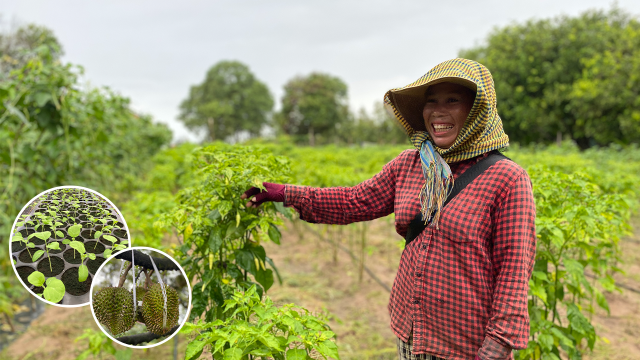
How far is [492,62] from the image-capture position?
2323 cm

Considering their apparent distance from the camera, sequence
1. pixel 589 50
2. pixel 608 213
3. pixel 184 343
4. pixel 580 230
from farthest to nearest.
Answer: pixel 589 50, pixel 184 343, pixel 608 213, pixel 580 230

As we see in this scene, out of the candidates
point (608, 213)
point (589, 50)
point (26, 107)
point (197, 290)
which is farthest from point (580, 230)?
point (589, 50)

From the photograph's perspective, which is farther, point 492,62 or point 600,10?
point 492,62

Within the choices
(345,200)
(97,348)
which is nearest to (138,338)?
(345,200)

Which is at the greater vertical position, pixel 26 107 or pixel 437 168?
pixel 26 107

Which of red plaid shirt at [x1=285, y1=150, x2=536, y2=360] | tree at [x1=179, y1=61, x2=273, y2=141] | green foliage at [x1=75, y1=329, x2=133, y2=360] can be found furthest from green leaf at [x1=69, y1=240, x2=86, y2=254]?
tree at [x1=179, y1=61, x2=273, y2=141]

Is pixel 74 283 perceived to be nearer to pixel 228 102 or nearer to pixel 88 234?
pixel 88 234

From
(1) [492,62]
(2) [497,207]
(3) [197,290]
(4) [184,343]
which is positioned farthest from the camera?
(1) [492,62]

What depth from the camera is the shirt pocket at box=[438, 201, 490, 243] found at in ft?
4.58

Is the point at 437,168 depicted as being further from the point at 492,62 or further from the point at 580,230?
the point at 492,62

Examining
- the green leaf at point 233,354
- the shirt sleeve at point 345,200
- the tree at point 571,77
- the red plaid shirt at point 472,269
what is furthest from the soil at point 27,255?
the tree at point 571,77

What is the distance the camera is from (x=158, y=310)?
115cm

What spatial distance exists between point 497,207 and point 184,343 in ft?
9.87

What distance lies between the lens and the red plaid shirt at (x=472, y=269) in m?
1.34
